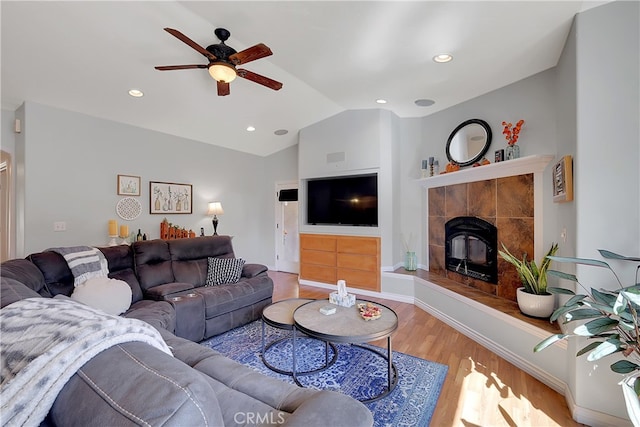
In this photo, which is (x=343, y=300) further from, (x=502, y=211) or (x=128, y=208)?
(x=128, y=208)

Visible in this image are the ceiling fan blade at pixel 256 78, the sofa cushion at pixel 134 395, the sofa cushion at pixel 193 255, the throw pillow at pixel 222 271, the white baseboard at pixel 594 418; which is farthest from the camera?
the throw pillow at pixel 222 271

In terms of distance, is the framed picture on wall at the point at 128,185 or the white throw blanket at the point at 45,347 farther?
the framed picture on wall at the point at 128,185

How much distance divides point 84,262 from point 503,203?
13.8ft

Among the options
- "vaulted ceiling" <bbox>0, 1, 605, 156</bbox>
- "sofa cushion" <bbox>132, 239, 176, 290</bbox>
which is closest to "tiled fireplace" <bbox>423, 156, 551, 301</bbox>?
"vaulted ceiling" <bbox>0, 1, 605, 156</bbox>

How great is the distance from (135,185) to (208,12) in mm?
2970

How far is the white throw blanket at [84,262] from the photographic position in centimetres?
244

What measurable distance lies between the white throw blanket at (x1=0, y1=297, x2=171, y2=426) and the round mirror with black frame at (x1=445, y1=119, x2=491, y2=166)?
3.83 m

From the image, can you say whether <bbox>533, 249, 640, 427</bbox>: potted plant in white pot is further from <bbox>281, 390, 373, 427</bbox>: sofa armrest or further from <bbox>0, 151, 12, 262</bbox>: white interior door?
<bbox>0, 151, 12, 262</bbox>: white interior door

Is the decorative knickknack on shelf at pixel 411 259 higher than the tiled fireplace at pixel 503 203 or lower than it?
lower

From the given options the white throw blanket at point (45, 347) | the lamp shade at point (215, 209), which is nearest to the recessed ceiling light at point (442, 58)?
the white throw blanket at point (45, 347)

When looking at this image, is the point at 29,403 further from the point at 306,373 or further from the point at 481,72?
the point at 481,72

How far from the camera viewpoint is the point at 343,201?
15.6 feet

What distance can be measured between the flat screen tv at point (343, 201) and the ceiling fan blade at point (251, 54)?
257cm

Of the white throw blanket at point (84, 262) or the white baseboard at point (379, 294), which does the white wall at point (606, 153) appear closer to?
the white baseboard at point (379, 294)
